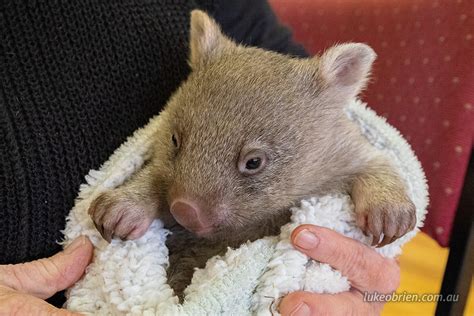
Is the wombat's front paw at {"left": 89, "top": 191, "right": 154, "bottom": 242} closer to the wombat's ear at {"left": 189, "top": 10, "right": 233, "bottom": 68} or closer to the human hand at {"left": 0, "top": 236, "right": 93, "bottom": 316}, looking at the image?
the human hand at {"left": 0, "top": 236, "right": 93, "bottom": 316}

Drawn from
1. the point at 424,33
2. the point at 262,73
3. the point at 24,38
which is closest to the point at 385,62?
the point at 424,33

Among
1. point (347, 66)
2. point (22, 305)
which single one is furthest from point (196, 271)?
point (347, 66)

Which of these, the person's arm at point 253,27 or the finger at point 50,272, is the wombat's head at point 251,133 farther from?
the person's arm at point 253,27

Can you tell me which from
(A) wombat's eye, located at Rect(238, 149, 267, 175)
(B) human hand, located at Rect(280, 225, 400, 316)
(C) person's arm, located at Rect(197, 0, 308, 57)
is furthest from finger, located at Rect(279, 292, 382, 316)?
(C) person's arm, located at Rect(197, 0, 308, 57)

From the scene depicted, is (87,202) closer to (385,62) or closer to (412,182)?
(412,182)

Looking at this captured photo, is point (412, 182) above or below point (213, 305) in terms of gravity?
above

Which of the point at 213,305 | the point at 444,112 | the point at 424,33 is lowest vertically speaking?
the point at 213,305
